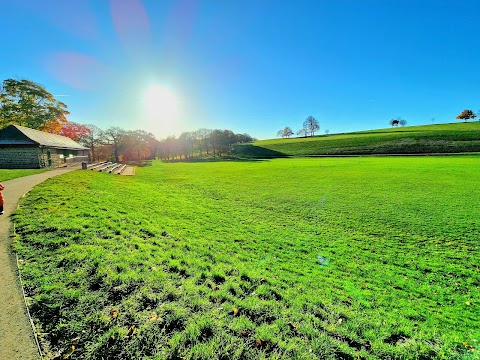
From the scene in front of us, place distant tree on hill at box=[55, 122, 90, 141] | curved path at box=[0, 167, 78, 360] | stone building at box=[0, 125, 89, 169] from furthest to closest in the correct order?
distant tree on hill at box=[55, 122, 90, 141] → stone building at box=[0, 125, 89, 169] → curved path at box=[0, 167, 78, 360]

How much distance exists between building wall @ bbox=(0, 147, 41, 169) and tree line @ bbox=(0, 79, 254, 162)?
62.5ft

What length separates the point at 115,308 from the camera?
364 centimetres

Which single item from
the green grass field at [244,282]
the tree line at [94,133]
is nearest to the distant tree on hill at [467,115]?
the tree line at [94,133]

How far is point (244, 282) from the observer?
16.1 ft

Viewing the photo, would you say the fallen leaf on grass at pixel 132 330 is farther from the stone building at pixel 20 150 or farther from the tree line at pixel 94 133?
the tree line at pixel 94 133

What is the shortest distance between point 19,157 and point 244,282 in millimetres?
34185

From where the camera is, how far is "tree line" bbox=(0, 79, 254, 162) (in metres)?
38.1

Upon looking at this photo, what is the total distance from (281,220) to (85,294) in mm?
8051

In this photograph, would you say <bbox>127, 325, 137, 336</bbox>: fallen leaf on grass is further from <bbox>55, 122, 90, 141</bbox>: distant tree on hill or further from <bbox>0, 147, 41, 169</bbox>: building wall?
<bbox>55, 122, 90, 141</bbox>: distant tree on hill

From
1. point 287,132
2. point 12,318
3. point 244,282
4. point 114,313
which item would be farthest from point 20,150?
point 287,132

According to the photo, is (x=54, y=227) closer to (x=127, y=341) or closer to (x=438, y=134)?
(x=127, y=341)

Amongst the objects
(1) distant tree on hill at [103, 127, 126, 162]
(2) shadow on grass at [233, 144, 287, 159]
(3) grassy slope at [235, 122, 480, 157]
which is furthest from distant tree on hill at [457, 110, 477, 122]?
(1) distant tree on hill at [103, 127, 126, 162]

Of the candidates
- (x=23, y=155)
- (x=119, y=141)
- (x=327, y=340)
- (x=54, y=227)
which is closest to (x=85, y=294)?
(x=54, y=227)

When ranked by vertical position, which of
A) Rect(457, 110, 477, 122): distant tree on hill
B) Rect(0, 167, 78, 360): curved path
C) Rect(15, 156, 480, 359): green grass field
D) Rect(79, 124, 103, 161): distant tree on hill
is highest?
Rect(457, 110, 477, 122): distant tree on hill
